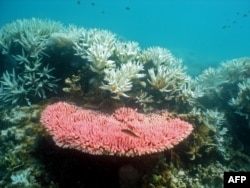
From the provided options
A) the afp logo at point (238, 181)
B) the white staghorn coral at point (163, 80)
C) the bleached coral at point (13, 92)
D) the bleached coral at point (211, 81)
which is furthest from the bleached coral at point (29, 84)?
the bleached coral at point (211, 81)

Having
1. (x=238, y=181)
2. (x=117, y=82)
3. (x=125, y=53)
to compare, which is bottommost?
(x=238, y=181)

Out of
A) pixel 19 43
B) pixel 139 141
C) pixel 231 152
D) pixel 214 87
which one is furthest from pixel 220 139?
pixel 19 43

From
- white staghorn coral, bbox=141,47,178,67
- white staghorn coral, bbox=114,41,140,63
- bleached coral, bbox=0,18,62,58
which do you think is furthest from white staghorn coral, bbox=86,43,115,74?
bleached coral, bbox=0,18,62,58

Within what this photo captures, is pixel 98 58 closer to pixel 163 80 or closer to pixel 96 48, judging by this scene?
pixel 96 48

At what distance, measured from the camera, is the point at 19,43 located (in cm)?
752

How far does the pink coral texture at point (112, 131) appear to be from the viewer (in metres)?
4.18

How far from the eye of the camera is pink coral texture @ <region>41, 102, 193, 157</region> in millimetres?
4176

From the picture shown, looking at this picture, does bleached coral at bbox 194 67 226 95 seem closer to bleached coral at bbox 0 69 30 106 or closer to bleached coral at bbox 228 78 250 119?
bleached coral at bbox 228 78 250 119

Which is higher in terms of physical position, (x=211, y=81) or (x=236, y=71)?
(x=236, y=71)

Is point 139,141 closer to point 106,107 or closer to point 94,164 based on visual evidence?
point 94,164

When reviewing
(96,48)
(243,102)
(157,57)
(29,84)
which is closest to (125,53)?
(157,57)

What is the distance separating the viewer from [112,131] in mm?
4633

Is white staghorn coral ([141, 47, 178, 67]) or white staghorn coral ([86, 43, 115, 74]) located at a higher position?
white staghorn coral ([141, 47, 178, 67])

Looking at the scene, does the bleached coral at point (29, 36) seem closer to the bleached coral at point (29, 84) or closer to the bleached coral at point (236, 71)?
the bleached coral at point (29, 84)
